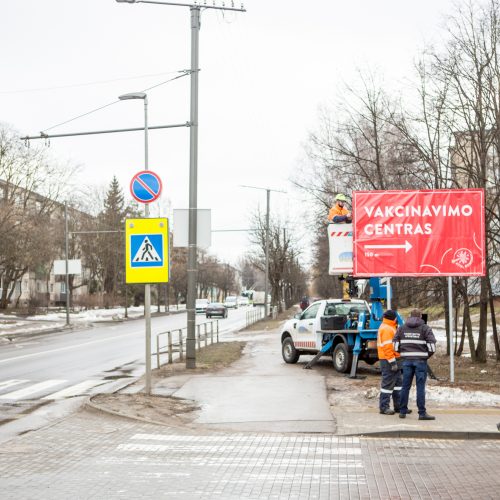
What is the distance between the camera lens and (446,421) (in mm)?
10438

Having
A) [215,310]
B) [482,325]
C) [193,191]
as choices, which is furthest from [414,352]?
[215,310]

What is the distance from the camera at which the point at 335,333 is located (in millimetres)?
17375

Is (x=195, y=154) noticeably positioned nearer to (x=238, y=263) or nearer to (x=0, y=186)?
(x=0, y=186)

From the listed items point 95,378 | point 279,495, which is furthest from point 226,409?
point 95,378

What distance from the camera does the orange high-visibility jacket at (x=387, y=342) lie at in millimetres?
11234

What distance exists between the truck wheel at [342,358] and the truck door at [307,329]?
134 cm

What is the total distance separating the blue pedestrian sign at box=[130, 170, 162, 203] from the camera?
12805 mm

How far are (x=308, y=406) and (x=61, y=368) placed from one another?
9.48 metres

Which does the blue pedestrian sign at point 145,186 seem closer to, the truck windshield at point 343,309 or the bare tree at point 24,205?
the truck windshield at point 343,309

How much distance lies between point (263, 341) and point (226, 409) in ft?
56.1

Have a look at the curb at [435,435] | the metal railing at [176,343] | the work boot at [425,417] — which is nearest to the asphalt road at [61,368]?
the metal railing at [176,343]

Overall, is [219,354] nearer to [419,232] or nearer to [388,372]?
[419,232]

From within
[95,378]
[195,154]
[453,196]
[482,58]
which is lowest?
[95,378]

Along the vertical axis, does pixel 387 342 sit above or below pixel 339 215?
below
